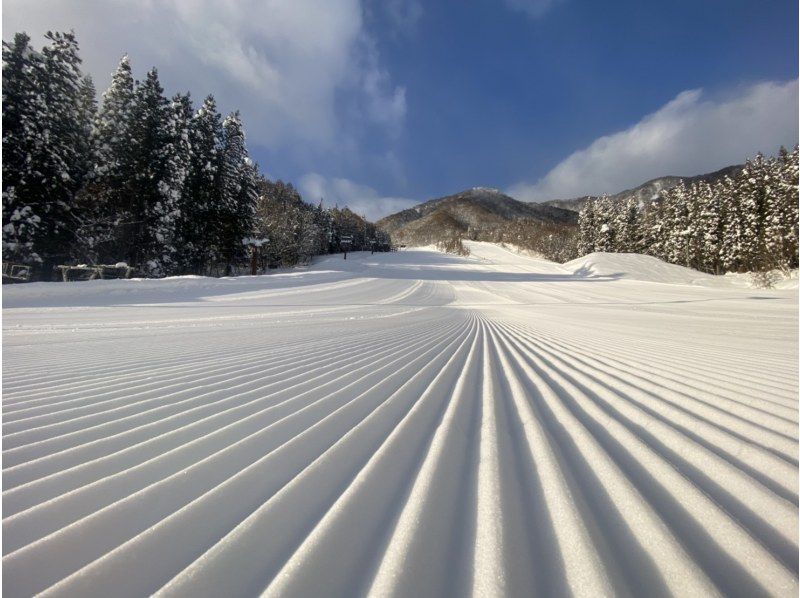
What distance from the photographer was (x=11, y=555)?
102 centimetres

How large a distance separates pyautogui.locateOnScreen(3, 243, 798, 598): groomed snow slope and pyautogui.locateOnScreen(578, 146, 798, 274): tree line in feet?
129

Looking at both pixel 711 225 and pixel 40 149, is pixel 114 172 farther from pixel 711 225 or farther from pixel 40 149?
pixel 711 225

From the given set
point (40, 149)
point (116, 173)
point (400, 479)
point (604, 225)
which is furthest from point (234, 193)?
point (604, 225)

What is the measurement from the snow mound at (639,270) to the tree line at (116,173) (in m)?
30.3

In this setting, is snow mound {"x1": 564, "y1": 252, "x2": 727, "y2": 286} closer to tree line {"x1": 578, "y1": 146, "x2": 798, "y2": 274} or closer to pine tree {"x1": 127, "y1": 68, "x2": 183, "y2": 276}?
tree line {"x1": 578, "y1": 146, "x2": 798, "y2": 274}

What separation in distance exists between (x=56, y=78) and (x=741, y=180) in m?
55.0

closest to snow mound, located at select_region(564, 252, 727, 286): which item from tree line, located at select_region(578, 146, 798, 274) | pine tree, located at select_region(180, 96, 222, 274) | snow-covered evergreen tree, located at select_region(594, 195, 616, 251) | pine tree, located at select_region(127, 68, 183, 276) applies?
tree line, located at select_region(578, 146, 798, 274)

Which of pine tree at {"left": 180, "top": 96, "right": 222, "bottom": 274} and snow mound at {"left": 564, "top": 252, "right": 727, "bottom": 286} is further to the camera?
snow mound at {"left": 564, "top": 252, "right": 727, "bottom": 286}

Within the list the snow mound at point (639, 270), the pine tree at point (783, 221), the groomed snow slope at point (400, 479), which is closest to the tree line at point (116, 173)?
the groomed snow slope at point (400, 479)

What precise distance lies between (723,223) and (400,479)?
49.0 m

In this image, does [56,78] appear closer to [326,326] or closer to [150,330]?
[150,330]

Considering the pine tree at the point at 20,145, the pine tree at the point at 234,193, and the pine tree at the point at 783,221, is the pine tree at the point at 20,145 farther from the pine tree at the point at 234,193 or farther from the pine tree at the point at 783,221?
the pine tree at the point at 783,221

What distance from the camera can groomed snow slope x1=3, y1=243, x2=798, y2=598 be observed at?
3.04 feet

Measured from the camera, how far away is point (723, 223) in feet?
117
